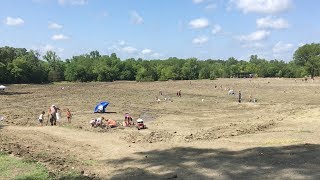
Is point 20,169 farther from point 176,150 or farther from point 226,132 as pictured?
point 226,132

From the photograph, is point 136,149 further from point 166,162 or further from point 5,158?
point 5,158

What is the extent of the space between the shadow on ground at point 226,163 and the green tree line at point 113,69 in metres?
103

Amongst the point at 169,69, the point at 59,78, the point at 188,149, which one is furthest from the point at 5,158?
the point at 169,69

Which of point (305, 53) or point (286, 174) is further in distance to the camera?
point (305, 53)

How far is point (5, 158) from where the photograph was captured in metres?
18.5

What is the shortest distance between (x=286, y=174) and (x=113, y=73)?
14138 centimetres

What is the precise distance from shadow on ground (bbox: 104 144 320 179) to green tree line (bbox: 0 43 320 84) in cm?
10342

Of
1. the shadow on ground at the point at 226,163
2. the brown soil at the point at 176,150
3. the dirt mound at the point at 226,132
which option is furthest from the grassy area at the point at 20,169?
the dirt mound at the point at 226,132

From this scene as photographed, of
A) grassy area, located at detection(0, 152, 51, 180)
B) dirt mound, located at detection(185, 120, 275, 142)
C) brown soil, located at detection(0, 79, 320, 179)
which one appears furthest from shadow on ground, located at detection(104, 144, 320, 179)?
dirt mound, located at detection(185, 120, 275, 142)

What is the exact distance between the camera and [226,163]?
56.4ft

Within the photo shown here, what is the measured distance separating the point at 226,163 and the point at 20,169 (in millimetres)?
8433

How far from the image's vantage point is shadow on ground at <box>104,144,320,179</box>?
50.7ft

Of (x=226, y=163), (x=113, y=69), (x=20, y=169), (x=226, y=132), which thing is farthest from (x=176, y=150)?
(x=113, y=69)

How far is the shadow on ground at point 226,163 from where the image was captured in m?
15.5
